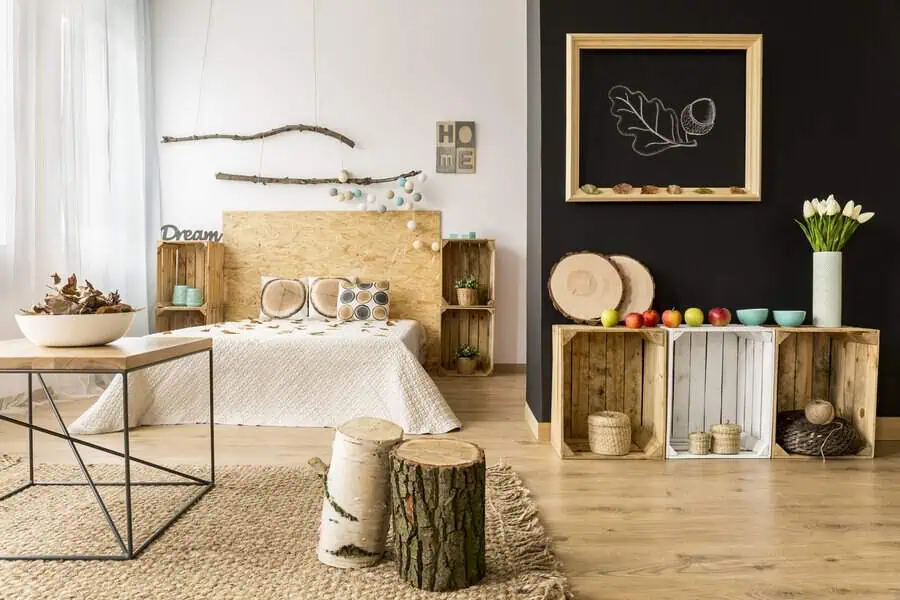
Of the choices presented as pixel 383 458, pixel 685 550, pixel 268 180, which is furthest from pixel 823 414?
pixel 268 180

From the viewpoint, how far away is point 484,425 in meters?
3.61

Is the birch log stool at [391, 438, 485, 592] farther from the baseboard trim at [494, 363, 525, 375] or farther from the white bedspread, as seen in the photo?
the baseboard trim at [494, 363, 525, 375]

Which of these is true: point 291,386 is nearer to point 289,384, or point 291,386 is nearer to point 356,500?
point 289,384

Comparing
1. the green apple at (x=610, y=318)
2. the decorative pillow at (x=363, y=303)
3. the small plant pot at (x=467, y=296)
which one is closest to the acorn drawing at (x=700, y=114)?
the green apple at (x=610, y=318)

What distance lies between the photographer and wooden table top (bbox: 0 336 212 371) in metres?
1.77

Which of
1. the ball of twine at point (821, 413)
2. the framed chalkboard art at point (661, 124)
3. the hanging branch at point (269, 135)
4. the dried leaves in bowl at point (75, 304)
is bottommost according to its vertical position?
the ball of twine at point (821, 413)

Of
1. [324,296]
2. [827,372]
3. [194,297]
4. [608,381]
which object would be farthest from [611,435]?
[194,297]

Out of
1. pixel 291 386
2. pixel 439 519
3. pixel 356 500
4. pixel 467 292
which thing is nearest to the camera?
pixel 439 519

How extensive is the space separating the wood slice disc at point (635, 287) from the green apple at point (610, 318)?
16 cm

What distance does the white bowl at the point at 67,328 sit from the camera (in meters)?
1.92

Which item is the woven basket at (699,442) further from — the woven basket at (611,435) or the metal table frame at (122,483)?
the metal table frame at (122,483)

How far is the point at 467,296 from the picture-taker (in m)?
5.47

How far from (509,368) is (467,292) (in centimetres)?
78

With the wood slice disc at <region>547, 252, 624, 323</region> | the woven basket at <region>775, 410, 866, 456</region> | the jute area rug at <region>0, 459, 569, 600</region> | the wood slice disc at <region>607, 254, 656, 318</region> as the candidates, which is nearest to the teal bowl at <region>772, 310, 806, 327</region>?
the woven basket at <region>775, 410, 866, 456</region>
